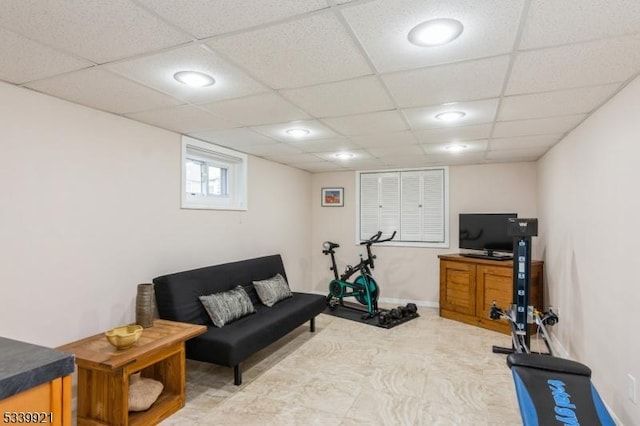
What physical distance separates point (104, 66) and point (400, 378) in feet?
10.6

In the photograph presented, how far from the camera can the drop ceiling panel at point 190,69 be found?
1.86 metres

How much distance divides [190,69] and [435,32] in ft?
4.43

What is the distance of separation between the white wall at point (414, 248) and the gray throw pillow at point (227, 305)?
9.27 ft

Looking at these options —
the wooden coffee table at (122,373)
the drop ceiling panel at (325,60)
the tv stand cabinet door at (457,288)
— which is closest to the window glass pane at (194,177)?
the drop ceiling panel at (325,60)

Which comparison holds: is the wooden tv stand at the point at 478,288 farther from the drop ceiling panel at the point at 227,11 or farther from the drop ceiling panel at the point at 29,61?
the drop ceiling panel at the point at 29,61

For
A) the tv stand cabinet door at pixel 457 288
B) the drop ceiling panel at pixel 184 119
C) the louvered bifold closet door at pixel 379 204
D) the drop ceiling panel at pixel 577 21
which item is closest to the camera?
the drop ceiling panel at pixel 577 21

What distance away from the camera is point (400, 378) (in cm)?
309

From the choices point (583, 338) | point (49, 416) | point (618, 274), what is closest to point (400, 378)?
point (583, 338)

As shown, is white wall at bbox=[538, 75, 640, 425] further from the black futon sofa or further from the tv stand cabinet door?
the black futon sofa

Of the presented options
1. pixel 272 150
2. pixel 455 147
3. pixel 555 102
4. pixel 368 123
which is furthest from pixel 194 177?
pixel 555 102

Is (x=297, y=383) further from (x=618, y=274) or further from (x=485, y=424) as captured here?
(x=618, y=274)

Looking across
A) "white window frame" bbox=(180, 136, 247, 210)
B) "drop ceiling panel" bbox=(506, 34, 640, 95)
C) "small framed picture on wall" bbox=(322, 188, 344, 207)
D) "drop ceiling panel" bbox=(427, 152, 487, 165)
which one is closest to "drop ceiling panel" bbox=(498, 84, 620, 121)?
"drop ceiling panel" bbox=(506, 34, 640, 95)

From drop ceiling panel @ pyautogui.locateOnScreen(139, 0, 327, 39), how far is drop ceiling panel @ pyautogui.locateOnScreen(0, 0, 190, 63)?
9 cm

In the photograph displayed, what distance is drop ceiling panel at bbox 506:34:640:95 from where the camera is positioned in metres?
1.72
